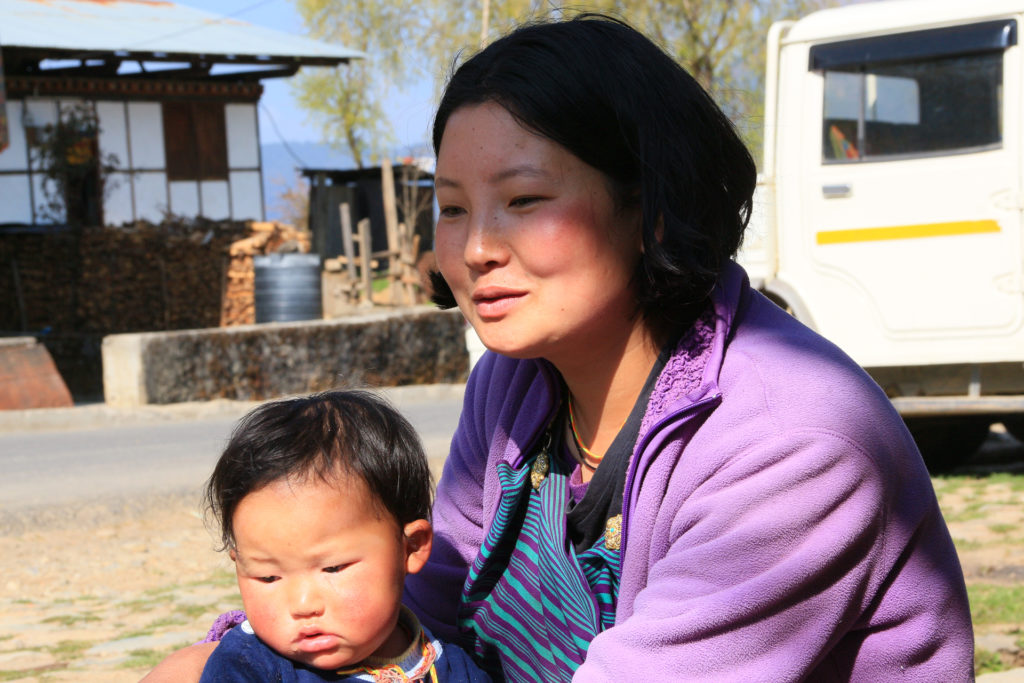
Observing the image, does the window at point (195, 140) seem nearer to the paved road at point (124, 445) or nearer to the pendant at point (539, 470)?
the paved road at point (124, 445)

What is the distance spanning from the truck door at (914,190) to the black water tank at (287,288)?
9.62 metres

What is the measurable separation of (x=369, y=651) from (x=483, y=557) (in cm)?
24

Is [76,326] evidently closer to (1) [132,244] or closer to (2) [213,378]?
(1) [132,244]

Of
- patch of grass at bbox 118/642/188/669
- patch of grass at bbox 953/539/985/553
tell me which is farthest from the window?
patch of grass at bbox 118/642/188/669

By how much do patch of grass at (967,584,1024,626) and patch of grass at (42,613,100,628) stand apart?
2.96 metres

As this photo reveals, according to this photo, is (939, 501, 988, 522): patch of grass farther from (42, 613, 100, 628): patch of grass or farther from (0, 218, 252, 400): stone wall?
(0, 218, 252, 400): stone wall

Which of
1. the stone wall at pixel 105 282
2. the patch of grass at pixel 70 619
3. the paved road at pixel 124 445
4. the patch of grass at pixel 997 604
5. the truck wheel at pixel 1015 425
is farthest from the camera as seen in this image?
the stone wall at pixel 105 282

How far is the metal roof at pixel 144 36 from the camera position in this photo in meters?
15.0

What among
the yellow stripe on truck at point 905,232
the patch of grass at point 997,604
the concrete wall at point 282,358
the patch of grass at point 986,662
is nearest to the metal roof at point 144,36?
the concrete wall at point 282,358

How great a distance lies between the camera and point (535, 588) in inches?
73.7

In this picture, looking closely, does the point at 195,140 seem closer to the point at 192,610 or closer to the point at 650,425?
the point at 192,610

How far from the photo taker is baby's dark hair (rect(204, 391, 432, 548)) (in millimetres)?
1855

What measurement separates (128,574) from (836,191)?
4.07 metres

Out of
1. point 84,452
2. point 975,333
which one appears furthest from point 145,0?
point 975,333
